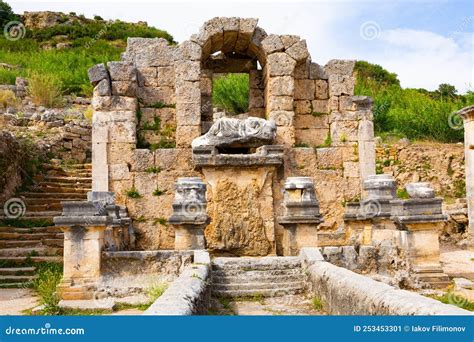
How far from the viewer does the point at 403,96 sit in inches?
1256

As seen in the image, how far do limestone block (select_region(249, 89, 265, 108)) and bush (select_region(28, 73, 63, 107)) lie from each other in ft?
47.0

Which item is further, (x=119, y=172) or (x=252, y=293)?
(x=119, y=172)

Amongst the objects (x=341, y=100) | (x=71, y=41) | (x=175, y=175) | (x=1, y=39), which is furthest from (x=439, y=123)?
(x=1, y=39)

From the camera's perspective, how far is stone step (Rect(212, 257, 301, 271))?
8516mm

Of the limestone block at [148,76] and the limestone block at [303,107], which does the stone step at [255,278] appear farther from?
the limestone block at [148,76]

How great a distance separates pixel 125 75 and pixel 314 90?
4.09 meters

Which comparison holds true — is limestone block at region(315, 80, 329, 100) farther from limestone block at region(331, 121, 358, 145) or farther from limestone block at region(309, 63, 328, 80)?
limestone block at region(331, 121, 358, 145)

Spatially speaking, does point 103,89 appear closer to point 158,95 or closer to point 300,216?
point 158,95

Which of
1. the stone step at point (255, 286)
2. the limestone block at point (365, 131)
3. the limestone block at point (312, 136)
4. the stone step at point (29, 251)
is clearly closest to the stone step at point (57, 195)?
the stone step at point (29, 251)

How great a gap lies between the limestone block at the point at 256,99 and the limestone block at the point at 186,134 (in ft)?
6.30

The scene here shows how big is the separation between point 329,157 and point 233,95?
12506 millimetres

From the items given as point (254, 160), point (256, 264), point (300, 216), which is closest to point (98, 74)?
point (254, 160)

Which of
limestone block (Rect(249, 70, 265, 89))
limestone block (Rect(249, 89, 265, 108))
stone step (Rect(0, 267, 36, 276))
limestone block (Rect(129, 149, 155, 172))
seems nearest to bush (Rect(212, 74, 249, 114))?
limestone block (Rect(249, 70, 265, 89))

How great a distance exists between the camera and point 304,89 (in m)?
12.5
